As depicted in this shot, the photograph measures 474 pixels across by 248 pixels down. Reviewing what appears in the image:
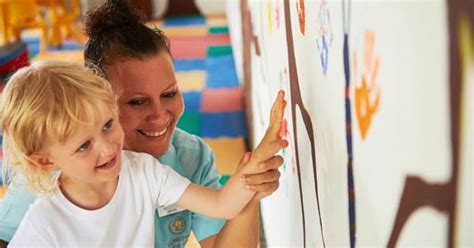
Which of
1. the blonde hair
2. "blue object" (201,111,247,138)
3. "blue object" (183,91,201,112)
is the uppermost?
the blonde hair

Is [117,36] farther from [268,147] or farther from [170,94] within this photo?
[268,147]

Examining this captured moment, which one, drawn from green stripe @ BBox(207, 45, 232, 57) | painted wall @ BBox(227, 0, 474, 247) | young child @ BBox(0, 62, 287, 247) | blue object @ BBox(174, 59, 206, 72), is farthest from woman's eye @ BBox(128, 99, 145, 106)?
green stripe @ BBox(207, 45, 232, 57)

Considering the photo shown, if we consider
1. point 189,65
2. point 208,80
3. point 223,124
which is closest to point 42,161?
point 223,124

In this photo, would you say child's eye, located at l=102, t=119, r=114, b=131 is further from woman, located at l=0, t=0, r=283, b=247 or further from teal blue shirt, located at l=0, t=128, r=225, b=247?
teal blue shirt, located at l=0, t=128, r=225, b=247

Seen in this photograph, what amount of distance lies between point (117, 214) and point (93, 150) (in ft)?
0.49

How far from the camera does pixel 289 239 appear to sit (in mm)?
1180

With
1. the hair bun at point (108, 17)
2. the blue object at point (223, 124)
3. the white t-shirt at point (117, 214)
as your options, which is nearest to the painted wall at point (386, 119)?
the white t-shirt at point (117, 214)

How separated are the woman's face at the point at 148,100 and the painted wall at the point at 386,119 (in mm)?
284

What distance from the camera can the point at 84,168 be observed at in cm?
87

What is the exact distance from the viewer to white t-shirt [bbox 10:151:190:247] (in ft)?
2.98

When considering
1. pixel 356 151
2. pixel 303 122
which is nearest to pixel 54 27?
pixel 303 122

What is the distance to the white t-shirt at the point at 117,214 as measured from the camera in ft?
2.98

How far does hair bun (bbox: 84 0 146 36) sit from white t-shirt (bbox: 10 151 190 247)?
0.86ft

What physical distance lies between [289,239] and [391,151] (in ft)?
2.56
